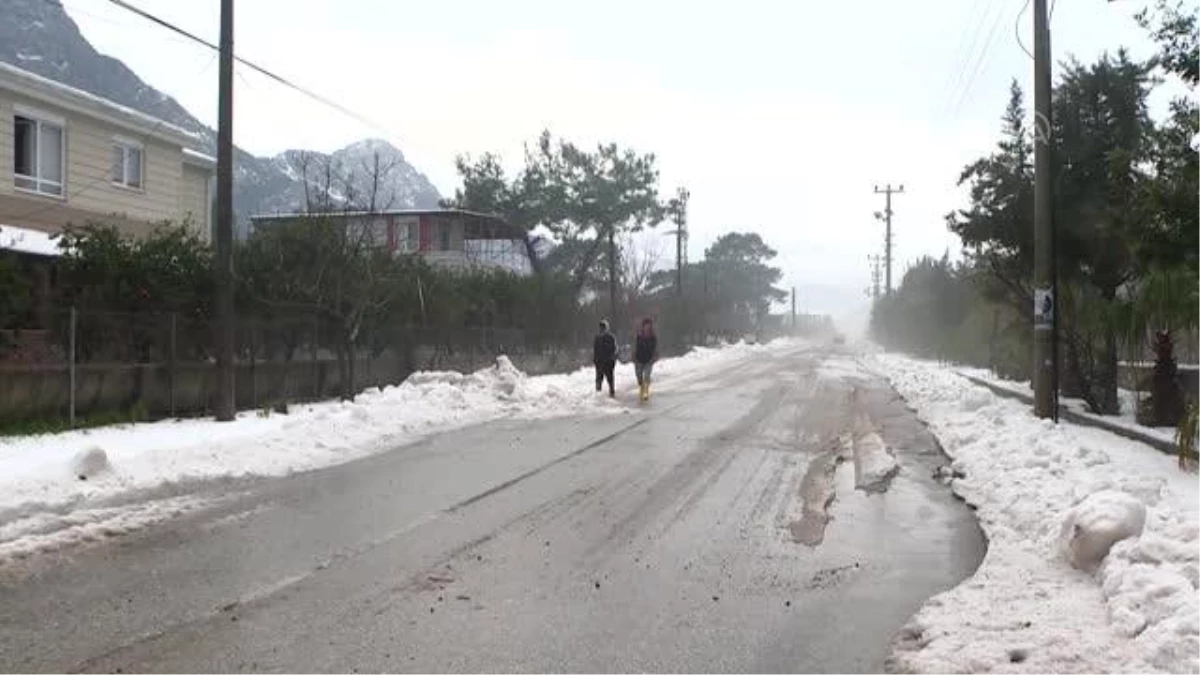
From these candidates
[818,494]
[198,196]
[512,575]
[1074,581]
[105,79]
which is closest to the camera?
[1074,581]

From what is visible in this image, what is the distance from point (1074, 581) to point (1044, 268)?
1022cm

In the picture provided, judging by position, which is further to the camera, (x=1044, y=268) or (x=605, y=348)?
(x=605, y=348)

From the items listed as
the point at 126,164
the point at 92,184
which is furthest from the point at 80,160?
the point at 126,164

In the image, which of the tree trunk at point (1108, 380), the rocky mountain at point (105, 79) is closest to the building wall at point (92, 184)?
the rocky mountain at point (105, 79)

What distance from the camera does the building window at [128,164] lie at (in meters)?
27.0

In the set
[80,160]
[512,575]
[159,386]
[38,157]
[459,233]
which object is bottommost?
[512,575]

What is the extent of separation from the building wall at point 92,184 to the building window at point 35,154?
24 centimetres

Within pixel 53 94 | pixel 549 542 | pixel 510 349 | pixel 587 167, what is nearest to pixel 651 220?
pixel 587 167

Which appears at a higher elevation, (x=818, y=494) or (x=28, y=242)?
(x=28, y=242)

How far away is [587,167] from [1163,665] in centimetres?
4948

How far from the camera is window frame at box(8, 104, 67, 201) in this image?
77.5ft

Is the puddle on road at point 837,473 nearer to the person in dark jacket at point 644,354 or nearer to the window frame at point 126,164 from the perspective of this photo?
the person in dark jacket at point 644,354

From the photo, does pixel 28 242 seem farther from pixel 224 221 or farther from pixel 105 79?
pixel 105 79

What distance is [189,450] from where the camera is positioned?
40.8ft
